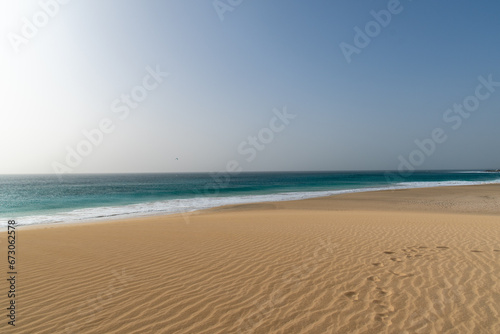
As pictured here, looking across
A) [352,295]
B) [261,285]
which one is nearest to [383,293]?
[352,295]

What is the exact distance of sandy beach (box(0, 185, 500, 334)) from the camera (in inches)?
153

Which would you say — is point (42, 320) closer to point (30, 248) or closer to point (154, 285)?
point (154, 285)

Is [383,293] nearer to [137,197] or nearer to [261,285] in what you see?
[261,285]

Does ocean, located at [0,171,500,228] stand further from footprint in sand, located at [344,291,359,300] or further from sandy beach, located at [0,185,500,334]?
footprint in sand, located at [344,291,359,300]

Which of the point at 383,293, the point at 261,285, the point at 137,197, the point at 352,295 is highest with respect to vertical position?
the point at 137,197

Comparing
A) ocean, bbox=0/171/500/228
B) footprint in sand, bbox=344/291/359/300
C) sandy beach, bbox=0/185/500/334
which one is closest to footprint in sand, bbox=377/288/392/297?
sandy beach, bbox=0/185/500/334

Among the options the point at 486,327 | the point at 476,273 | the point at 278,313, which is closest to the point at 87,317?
the point at 278,313

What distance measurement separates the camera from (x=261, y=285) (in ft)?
17.0

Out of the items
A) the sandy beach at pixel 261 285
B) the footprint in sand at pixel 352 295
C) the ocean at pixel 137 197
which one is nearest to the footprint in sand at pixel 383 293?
the sandy beach at pixel 261 285

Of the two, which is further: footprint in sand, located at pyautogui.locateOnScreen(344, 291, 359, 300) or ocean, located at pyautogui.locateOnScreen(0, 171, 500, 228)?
ocean, located at pyautogui.locateOnScreen(0, 171, 500, 228)

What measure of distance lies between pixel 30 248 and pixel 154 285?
20.1ft

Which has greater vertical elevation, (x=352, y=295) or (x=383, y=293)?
(x=352, y=295)

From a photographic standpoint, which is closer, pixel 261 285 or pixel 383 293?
pixel 383 293

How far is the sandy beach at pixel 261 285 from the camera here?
3.88m
